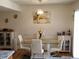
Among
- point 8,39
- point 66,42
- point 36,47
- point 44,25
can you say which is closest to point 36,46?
point 36,47

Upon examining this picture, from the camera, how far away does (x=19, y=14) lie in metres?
8.20

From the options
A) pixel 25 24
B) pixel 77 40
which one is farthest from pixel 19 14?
pixel 77 40

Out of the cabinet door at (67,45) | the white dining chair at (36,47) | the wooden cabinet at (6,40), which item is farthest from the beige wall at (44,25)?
the white dining chair at (36,47)

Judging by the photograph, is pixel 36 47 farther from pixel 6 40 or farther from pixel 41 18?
pixel 6 40

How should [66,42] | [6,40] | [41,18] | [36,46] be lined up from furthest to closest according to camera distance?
1. [6,40]
2. [41,18]
3. [66,42]
4. [36,46]

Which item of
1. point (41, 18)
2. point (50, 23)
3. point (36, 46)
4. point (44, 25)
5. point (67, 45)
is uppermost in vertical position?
point (41, 18)

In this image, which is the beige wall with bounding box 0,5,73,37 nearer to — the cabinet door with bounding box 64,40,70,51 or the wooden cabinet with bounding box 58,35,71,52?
the wooden cabinet with bounding box 58,35,71,52

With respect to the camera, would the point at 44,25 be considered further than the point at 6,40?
No

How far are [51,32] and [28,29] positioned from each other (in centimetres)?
135

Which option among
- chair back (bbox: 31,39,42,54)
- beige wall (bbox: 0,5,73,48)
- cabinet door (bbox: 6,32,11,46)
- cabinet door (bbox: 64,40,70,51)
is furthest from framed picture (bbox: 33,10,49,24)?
chair back (bbox: 31,39,42,54)

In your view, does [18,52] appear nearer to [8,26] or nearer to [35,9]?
[8,26]

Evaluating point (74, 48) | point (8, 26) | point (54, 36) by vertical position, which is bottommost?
point (74, 48)

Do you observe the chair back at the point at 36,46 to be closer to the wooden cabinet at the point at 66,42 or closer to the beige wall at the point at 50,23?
the wooden cabinet at the point at 66,42

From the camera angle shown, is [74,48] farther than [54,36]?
No
